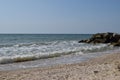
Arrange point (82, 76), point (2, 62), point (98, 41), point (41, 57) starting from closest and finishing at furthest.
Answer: point (82, 76)
point (2, 62)
point (41, 57)
point (98, 41)

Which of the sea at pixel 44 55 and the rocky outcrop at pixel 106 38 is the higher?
the rocky outcrop at pixel 106 38

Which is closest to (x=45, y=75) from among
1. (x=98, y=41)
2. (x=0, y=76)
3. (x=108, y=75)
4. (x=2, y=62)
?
(x=0, y=76)

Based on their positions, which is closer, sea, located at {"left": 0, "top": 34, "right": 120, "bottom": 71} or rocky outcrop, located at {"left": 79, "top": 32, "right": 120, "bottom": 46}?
Result: sea, located at {"left": 0, "top": 34, "right": 120, "bottom": 71}

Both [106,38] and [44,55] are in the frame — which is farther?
[106,38]

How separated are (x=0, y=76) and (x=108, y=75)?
4912 mm

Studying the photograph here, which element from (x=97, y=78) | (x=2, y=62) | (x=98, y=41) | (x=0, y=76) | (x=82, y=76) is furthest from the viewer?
(x=98, y=41)

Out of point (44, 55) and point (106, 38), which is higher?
point (106, 38)

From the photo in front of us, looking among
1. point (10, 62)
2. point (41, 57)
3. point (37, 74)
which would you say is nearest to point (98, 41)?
point (41, 57)

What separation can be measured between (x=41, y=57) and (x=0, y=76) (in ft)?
25.6

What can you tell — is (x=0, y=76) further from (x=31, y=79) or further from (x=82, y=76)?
(x=82, y=76)

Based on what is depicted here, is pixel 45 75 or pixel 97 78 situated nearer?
pixel 97 78

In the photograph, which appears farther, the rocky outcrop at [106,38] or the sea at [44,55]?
the rocky outcrop at [106,38]

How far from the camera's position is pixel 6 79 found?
1003 cm

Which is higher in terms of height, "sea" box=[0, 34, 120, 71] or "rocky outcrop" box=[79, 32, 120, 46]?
"rocky outcrop" box=[79, 32, 120, 46]
